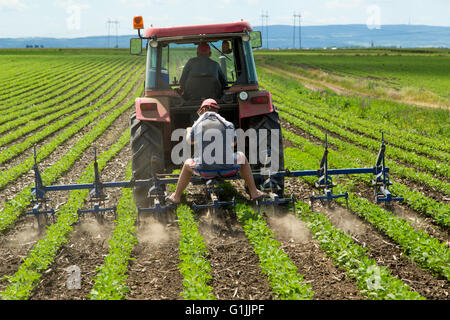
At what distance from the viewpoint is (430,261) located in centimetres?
464

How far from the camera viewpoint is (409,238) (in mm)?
5199

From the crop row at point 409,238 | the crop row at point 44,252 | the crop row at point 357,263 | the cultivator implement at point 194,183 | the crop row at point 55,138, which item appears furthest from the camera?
the crop row at point 55,138

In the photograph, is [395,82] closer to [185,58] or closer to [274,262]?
[185,58]

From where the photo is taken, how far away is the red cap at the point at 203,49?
22.1 feet

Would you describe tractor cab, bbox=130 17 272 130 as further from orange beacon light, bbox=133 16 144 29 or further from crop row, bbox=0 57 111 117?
crop row, bbox=0 57 111 117

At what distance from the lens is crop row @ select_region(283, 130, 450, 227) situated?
611 centimetres

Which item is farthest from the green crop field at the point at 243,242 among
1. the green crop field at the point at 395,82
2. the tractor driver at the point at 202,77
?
the green crop field at the point at 395,82

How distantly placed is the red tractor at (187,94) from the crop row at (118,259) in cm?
36

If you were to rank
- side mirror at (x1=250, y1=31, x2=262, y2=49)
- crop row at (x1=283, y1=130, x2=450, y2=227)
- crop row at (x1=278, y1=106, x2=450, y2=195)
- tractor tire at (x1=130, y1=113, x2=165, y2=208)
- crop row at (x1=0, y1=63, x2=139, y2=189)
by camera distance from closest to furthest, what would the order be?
1. crop row at (x1=283, y1=130, x2=450, y2=227)
2. tractor tire at (x1=130, y1=113, x2=165, y2=208)
3. side mirror at (x1=250, y1=31, x2=262, y2=49)
4. crop row at (x1=278, y1=106, x2=450, y2=195)
5. crop row at (x1=0, y1=63, x2=139, y2=189)

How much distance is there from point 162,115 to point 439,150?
7.58m

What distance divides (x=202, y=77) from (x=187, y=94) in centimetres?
36

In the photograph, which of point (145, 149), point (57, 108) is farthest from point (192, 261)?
point (57, 108)

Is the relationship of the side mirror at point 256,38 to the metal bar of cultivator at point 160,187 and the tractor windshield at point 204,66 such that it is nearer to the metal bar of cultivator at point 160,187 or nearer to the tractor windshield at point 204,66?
the tractor windshield at point 204,66

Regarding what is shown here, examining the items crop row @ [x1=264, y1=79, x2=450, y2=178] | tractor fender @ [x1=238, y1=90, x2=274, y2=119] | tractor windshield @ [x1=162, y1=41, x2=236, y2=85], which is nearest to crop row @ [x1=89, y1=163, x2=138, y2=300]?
tractor fender @ [x1=238, y1=90, x2=274, y2=119]
